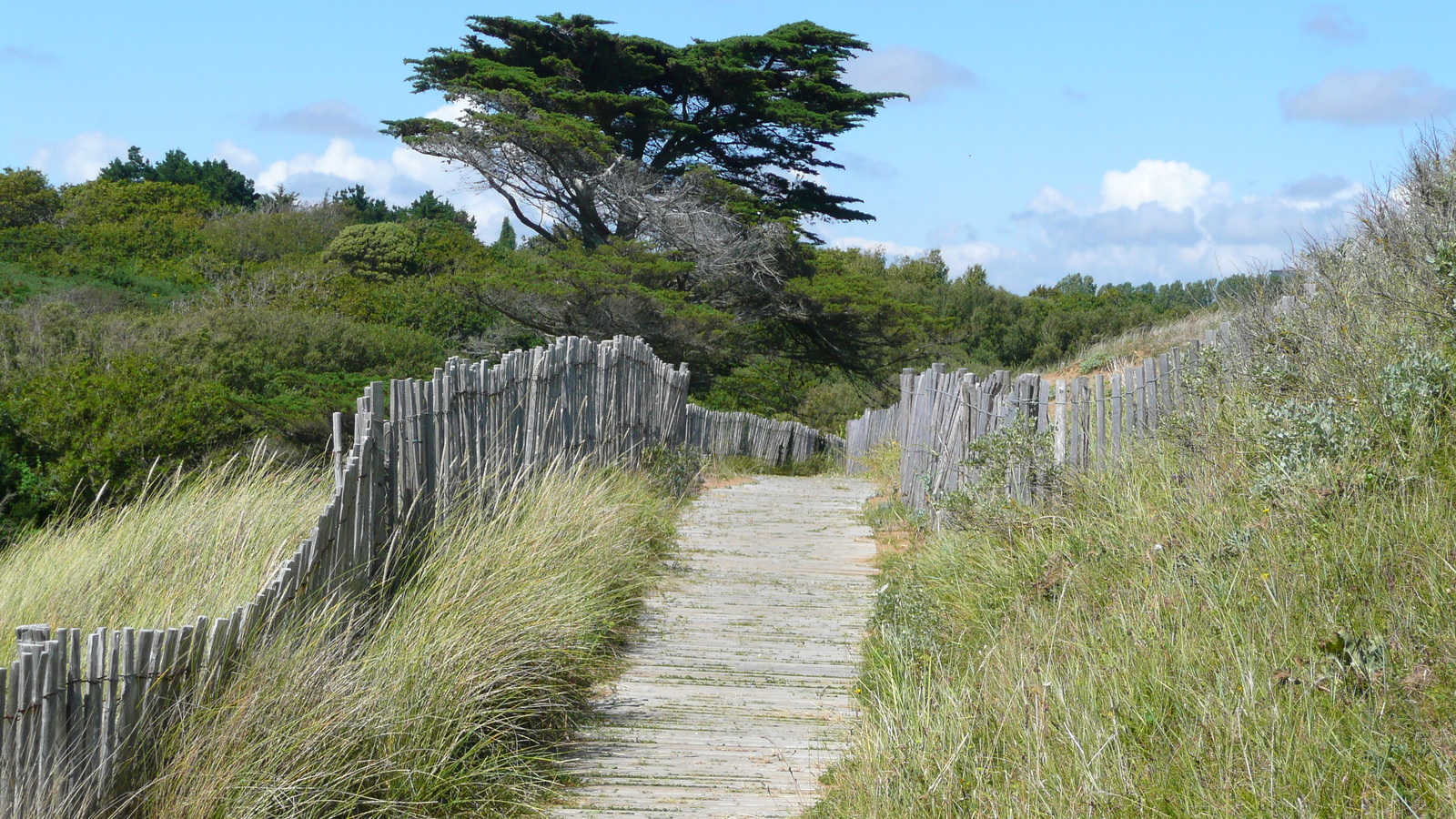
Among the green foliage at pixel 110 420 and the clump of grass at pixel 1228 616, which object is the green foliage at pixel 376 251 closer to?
the green foliage at pixel 110 420

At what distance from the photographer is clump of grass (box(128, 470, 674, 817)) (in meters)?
3.48

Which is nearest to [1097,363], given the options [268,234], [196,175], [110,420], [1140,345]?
[1140,345]

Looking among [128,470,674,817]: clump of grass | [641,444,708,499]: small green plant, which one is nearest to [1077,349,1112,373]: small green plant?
[641,444,708,499]: small green plant

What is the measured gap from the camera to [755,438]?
2381 centimetres

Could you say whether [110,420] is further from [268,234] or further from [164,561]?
[268,234]

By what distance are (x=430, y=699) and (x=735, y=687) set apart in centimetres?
175

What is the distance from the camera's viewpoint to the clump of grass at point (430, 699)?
3.48m

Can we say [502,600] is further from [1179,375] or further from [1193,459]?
[1179,375]

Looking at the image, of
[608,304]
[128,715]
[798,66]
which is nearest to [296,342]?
[608,304]

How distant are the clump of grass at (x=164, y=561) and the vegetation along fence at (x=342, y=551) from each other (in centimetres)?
38

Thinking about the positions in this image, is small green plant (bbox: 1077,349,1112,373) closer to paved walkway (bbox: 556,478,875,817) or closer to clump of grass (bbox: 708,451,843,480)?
clump of grass (bbox: 708,451,843,480)

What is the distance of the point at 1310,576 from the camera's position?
418 centimetres

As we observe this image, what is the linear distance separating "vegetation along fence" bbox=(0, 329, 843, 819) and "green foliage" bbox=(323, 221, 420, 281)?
3208 cm

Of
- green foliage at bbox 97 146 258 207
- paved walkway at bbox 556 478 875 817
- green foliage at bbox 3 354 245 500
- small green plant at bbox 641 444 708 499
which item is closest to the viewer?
paved walkway at bbox 556 478 875 817
